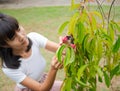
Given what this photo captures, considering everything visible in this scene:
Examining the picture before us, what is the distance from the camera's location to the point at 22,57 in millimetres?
1966

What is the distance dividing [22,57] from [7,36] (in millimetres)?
277

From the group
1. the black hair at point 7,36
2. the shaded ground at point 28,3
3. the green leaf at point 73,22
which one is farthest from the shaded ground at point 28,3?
the green leaf at point 73,22

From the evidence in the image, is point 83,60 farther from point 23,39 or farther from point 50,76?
point 23,39

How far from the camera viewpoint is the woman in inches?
68.3

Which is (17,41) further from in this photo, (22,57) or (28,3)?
(28,3)

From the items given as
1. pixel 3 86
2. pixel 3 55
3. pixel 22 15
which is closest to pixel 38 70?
pixel 3 55

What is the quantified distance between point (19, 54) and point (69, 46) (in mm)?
868

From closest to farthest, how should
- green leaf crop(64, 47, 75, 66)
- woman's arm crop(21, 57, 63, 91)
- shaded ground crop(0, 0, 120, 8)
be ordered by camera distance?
1. green leaf crop(64, 47, 75, 66)
2. woman's arm crop(21, 57, 63, 91)
3. shaded ground crop(0, 0, 120, 8)

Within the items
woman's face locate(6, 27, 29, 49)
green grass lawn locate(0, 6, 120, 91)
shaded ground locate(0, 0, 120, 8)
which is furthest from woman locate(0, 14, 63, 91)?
shaded ground locate(0, 0, 120, 8)

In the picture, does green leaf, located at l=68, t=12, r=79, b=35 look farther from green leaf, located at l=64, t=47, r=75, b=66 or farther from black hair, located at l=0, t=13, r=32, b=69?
black hair, located at l=0, t=13, r=32, b=69

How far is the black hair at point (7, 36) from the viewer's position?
172cm

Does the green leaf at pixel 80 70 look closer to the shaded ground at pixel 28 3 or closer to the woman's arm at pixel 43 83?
the woman's arm at pixel 43 83

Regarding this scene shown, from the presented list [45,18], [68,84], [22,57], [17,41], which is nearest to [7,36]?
[17,41]

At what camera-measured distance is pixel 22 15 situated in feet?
18.1
